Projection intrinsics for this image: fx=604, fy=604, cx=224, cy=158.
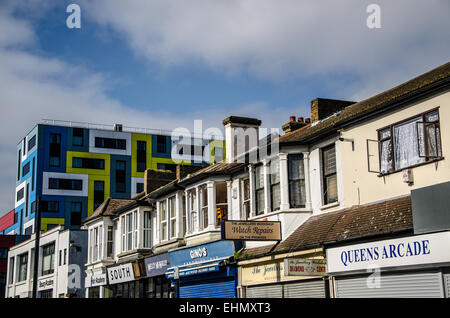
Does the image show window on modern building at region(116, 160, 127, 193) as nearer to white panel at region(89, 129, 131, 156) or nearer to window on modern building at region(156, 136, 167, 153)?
white panel at region(89, 129, 131, 156)

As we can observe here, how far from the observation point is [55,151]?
7694cm

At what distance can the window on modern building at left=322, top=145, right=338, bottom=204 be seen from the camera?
2050 centimetres

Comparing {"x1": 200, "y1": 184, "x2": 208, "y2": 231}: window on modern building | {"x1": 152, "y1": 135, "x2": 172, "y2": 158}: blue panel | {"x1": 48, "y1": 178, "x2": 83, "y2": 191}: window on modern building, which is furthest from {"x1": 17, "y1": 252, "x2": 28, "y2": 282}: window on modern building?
{"x1": 200, "y1": 184, "x2": 208, "y2": 231}: window on modern building

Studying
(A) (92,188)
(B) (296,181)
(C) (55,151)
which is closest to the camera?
(B) (296,181)

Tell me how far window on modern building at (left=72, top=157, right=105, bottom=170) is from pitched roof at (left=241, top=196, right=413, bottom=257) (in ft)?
196

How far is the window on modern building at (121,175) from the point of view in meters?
79.8

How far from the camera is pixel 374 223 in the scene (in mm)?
16938

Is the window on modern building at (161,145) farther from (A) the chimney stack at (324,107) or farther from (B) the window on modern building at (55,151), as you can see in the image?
(A) the chimney stack at (324,107)

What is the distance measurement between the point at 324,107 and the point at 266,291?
772 cm

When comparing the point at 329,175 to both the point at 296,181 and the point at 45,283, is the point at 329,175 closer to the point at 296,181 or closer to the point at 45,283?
the point at 296,181

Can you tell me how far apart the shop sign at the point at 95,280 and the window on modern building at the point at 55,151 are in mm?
37514

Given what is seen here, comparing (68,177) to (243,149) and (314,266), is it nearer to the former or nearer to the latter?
(243,149)

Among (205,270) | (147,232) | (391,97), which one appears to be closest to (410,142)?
(391,97)
